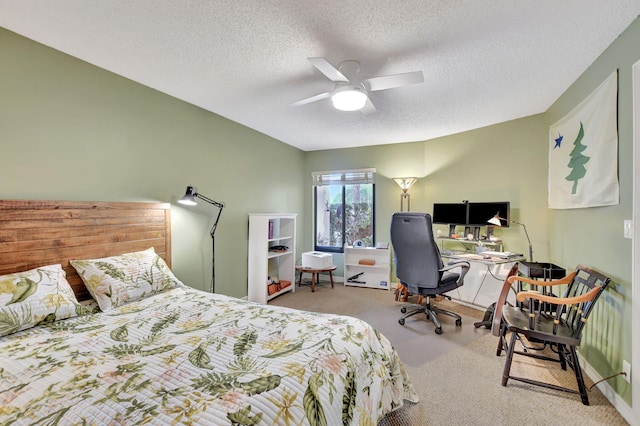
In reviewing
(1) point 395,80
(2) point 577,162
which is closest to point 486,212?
(2) point 577,162

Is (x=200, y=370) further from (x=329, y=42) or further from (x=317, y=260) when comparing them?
(x=317, y=260)

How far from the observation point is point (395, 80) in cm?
192

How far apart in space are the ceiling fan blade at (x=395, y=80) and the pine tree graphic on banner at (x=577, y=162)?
1.58 metres

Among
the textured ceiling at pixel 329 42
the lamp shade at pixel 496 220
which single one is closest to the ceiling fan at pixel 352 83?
the textured ceiling at pixel 329 42

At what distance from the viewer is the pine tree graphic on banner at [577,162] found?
2.24m

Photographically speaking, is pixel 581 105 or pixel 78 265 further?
pixel 581 105

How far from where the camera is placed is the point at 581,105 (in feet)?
7.41

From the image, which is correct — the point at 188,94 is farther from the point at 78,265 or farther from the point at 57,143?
the point at 78,265

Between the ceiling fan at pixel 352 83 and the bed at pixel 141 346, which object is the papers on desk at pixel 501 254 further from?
the ceiling fan at pixel 352 83

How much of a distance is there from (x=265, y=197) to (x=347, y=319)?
2796mm

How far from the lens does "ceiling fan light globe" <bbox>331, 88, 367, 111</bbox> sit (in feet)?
6.82

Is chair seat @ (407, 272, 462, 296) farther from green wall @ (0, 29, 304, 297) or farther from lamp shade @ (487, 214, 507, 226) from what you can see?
green wall @ (0, 29, 304, 297)

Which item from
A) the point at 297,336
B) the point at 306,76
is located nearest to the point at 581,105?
the point at 306,76

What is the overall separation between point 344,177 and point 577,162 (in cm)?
311
